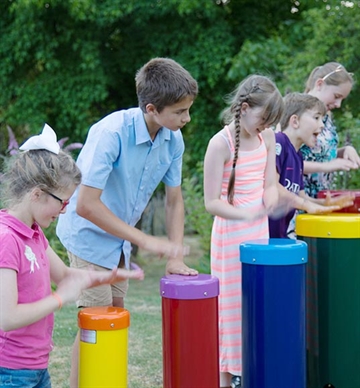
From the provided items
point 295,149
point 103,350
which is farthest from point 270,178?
point 103,350

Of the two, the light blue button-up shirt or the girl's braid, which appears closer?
the light blue button-up shirt

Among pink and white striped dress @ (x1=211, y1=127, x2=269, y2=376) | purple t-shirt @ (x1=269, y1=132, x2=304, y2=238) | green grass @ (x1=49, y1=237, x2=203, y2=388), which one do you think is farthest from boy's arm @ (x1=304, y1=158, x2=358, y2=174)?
green grass @ (x1=49, y1=237, x2=203, y2=388)

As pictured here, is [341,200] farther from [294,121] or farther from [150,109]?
[150,109]

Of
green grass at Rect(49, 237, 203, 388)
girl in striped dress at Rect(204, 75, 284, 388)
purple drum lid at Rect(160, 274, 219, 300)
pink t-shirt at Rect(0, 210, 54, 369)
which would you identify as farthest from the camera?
green grass at Rect(49, 237, 203, 388)

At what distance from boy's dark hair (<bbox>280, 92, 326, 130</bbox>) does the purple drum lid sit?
1.41 m

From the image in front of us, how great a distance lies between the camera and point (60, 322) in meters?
5.69

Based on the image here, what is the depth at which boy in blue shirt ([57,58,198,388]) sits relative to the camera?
279 centimetres

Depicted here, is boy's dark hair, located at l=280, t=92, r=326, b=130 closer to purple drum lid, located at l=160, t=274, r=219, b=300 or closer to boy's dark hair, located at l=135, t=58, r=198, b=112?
boy's dark hair, located at l=135, t=58, r=198, b=112

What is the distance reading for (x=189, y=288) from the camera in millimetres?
2709

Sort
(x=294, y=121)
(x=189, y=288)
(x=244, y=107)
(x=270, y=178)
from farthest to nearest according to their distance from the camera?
(x=294, y=121) < (x=270, y=178) < (x=244, y=107) < (x=189, y=288)

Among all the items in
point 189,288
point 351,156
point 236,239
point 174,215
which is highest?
point 351,156

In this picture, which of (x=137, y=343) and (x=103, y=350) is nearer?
(x=103, y=350)

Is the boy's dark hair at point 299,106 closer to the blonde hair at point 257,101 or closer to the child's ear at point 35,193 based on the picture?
the blonde hair at point 257,101

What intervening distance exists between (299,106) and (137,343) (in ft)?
7.12
